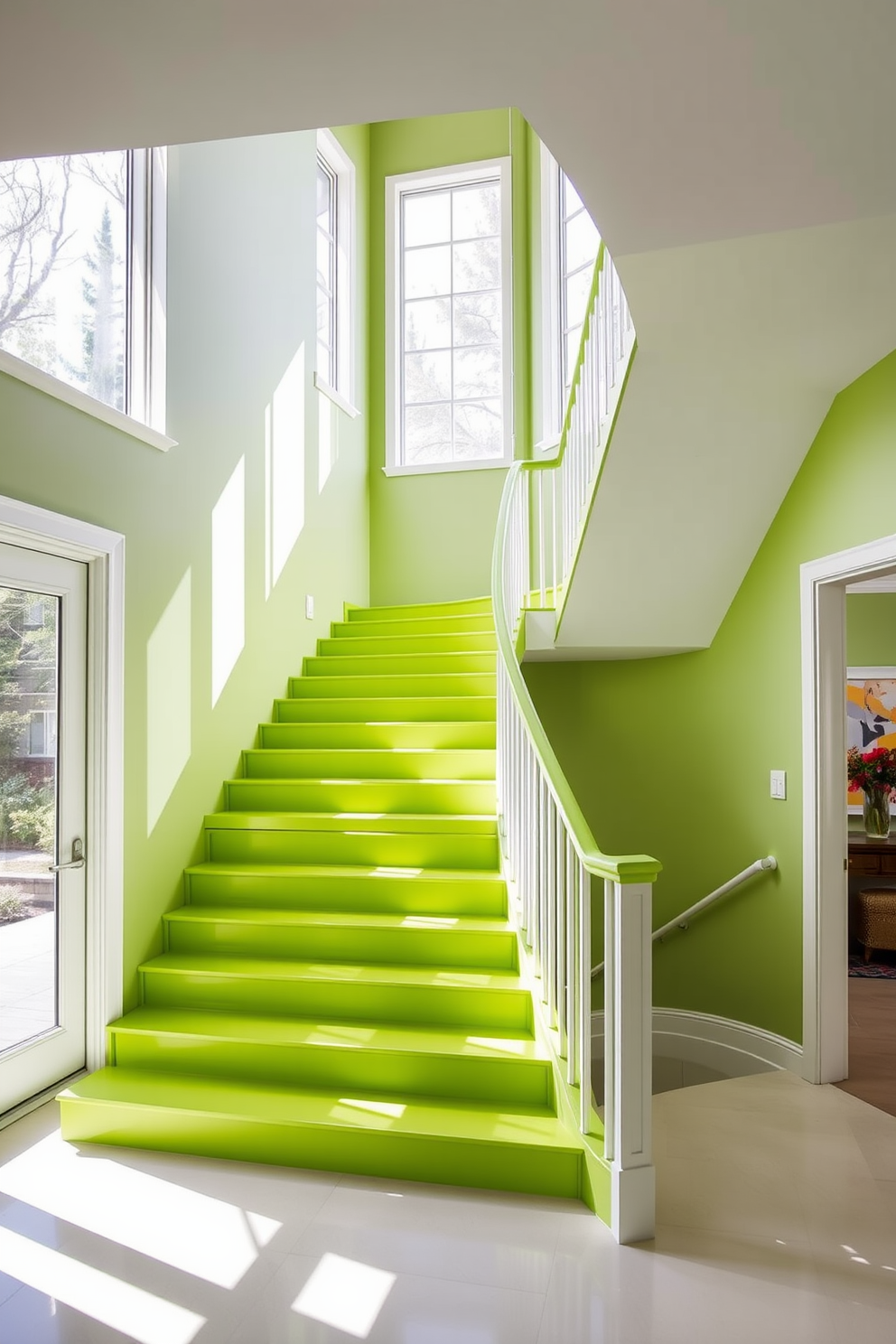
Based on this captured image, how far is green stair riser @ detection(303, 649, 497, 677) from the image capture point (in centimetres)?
495

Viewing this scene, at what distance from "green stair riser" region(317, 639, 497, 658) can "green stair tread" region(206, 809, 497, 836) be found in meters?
1.32

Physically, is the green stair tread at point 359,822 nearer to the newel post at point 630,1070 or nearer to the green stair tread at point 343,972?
the green stair tread at point 343,972

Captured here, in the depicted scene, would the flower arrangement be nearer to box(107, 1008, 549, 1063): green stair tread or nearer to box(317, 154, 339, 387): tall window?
box(107, 1008, 549, 1063): green stair tread

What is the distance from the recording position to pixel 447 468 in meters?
6.53

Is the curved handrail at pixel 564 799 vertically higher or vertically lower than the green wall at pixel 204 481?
lower

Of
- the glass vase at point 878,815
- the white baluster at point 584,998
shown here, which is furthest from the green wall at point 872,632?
the white baluster at point 584,998

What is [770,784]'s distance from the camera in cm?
391

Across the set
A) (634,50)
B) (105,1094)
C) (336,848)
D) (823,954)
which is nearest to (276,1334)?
(105,1094)

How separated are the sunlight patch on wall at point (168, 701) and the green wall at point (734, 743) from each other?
2.17m

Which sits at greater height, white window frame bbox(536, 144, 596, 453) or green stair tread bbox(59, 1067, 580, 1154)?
white window frame bbox(536, 144, 596, 453)

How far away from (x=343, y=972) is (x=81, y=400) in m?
2.32

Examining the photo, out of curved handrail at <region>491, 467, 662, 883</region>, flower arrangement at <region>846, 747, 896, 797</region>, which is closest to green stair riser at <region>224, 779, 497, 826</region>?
curved handrail at <region>491, 467, 662, 883</region>

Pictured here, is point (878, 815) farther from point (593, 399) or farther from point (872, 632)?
point (593, 399)

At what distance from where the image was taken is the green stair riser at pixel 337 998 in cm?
304
